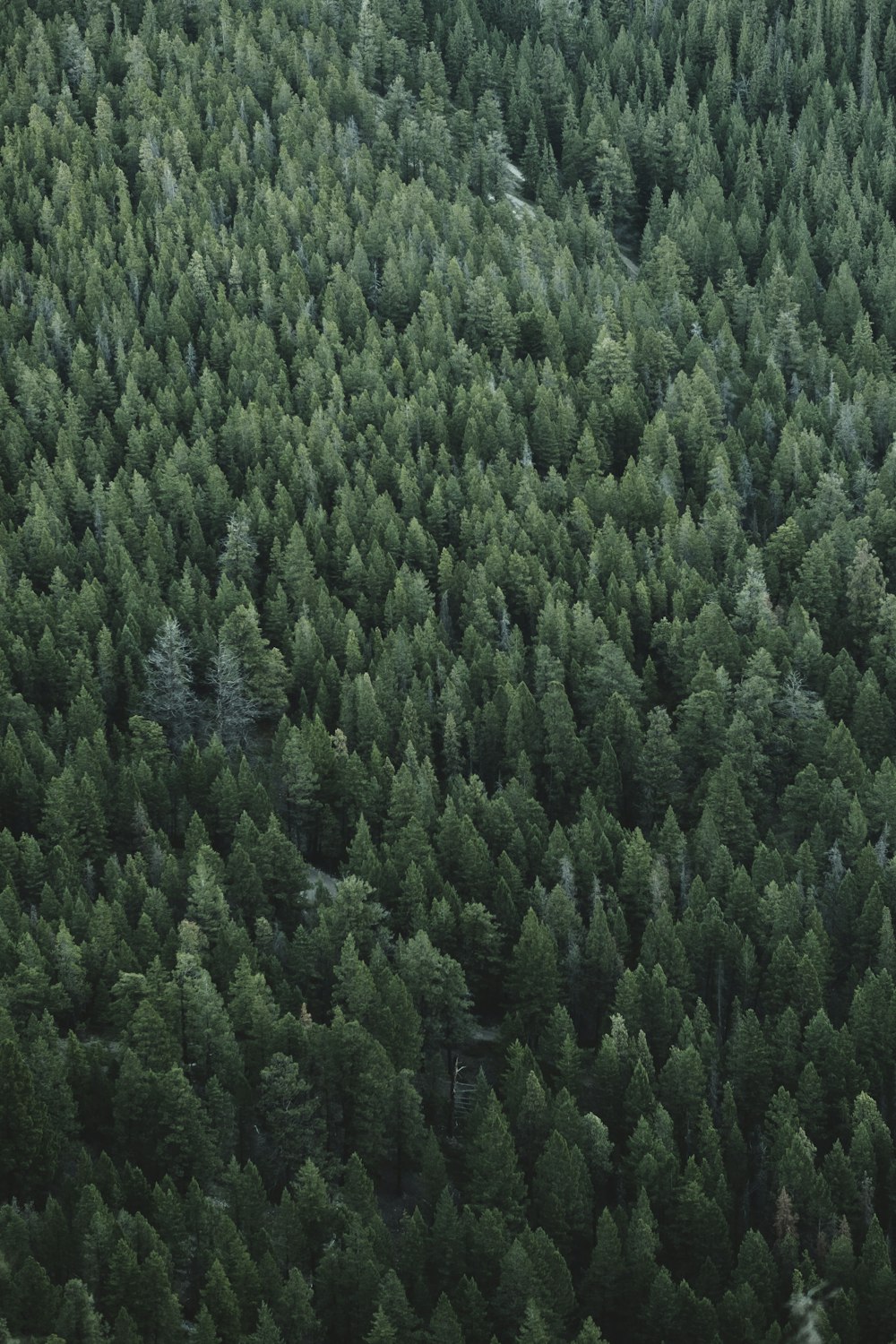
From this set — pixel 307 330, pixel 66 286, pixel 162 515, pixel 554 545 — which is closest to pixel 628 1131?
pixel 554 545

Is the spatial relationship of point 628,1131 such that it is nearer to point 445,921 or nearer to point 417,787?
point 445,921

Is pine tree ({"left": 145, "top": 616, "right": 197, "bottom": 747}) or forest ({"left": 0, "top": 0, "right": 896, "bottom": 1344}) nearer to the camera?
forest ({"left": 0, "top": 0, "right": 896, "bottom": 1344})

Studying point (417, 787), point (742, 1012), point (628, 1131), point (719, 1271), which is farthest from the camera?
point (417, 787)

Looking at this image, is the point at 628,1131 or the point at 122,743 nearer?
the point at 628,1131

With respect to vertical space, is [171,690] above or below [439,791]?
above

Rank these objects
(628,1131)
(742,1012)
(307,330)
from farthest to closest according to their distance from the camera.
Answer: (307,330)
(742,1012)
(628,1131)

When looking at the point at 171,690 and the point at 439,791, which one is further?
the point at 171,690

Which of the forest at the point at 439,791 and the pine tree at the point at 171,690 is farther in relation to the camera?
the pine tree at the point at 171,690
